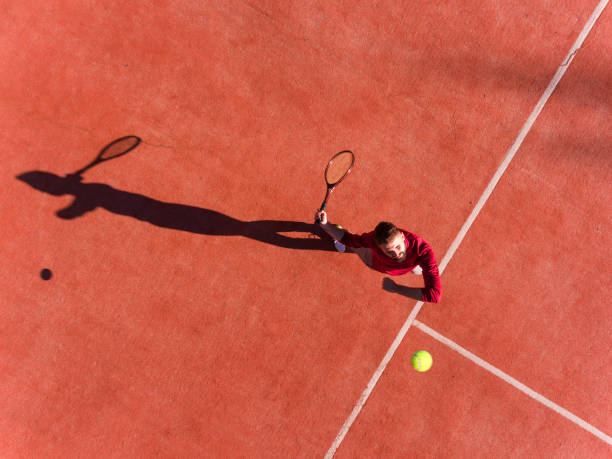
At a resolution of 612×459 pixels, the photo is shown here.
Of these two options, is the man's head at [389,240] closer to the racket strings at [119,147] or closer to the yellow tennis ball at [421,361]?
the yellow tennis ball at [421,361]

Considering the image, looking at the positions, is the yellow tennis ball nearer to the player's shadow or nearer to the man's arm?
the man's arm

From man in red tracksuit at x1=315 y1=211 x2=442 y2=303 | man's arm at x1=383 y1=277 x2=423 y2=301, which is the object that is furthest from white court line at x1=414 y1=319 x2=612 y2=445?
man in red tracksuit at x1=315 y1=211 x2=442 y2=303

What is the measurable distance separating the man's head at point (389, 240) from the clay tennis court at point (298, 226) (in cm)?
149

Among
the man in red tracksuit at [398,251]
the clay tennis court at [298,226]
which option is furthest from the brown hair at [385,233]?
the clay tennis court at [298,226]

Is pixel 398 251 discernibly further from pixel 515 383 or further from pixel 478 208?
pixel 515 383

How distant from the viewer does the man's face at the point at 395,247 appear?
3406 mm

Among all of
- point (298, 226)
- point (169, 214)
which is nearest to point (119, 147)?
point (169, 214)

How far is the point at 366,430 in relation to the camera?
482 cm

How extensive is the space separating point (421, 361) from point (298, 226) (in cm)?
246

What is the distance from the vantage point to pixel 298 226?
5.00 metres

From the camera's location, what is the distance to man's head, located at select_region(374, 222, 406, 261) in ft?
11.1

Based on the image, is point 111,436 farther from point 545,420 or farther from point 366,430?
point 545,420

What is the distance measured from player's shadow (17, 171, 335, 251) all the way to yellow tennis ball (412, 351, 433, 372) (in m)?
1.84

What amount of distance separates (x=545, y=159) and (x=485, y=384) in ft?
10.7
